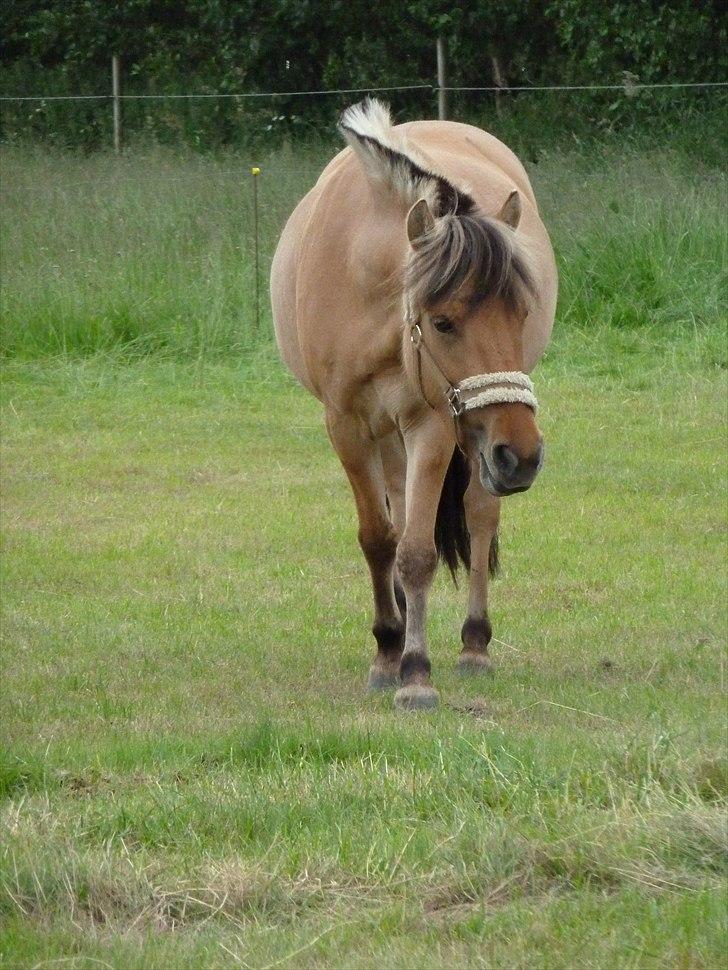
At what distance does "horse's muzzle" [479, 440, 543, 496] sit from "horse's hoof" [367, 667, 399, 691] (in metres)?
1.11

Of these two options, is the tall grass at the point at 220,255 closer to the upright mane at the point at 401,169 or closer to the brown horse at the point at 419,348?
the brown horse at the point at 419,348

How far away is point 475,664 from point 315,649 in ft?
2.20

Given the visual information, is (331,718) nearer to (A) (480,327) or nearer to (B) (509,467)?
(B) (509,467)

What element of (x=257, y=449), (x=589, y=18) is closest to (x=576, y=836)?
(x=257, y=449)

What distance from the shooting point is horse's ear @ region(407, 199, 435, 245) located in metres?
4.59

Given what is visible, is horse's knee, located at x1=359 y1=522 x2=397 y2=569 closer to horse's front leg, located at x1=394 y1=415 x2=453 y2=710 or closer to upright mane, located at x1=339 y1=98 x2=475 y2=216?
horse's front leg, located at x1=394 y1=415 x2=453 y2=710

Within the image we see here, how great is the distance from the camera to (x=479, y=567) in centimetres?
572

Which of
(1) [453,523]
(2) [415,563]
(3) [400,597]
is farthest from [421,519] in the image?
(3) [400,597]

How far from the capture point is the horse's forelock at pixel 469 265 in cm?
446

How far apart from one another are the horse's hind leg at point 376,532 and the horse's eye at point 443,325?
0.81 m

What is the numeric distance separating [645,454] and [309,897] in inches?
252

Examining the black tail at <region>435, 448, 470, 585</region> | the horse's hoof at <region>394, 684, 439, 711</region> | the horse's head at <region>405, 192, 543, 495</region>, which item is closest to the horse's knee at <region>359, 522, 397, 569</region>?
the black tail at <region>435, 448, 470, 585</region>

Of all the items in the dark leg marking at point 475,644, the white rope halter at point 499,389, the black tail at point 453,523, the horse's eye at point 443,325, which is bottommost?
the dark leg marking at point 475,644

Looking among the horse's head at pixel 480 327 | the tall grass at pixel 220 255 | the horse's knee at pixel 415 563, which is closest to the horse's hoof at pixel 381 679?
the horse's knee at pixel 415 563
